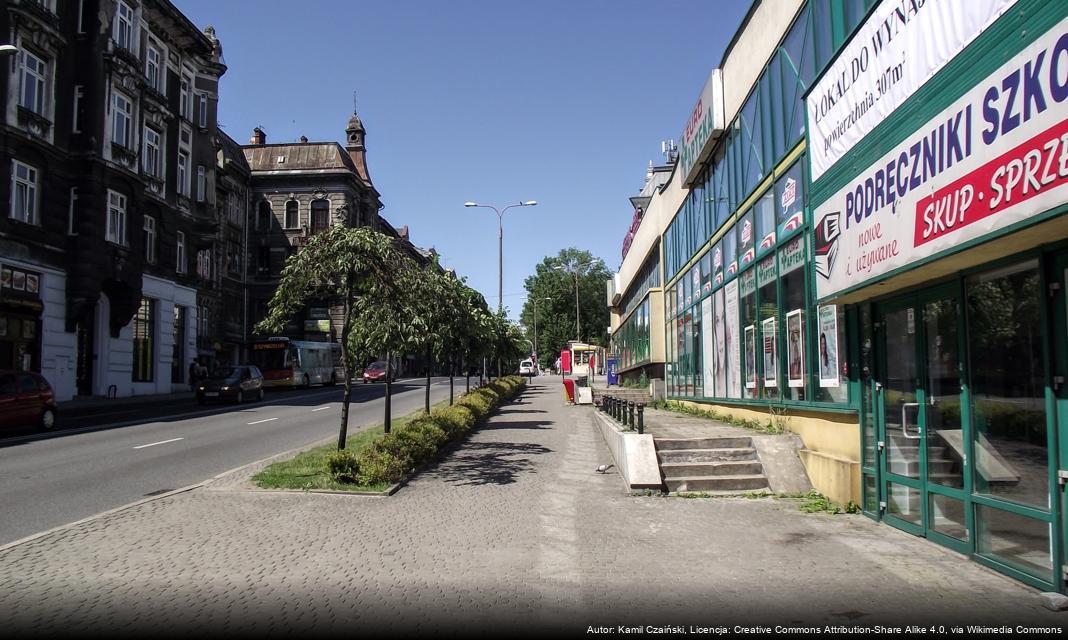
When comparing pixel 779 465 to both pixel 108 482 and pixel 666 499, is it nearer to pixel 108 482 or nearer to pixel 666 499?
pixel 666 499

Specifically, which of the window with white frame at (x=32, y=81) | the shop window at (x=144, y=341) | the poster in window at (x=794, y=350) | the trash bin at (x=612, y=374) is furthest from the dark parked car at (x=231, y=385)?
the poster in window at (x=794, y=350)

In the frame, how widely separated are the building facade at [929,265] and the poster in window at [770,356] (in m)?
0.06

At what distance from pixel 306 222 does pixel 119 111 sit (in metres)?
29.7

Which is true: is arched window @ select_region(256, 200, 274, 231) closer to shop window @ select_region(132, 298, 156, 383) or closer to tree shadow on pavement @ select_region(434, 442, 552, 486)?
shop window @ select_region(132, 298, 156, 383)

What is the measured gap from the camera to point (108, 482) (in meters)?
11.0

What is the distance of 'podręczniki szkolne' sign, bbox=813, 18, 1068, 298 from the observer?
4.84 meters

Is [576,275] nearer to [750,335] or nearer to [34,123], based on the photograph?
[34,123]

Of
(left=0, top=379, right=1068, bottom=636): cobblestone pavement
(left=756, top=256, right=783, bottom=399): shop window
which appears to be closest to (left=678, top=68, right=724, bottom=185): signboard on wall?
(left=756, top=256, right=783, bottom=399): shop window

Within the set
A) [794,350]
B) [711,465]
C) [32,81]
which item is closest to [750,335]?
[794,350]

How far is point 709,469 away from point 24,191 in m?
27.0


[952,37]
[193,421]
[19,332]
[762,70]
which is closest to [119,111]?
[19,332]

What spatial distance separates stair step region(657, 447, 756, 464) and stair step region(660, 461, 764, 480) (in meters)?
0.27

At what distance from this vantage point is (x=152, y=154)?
116ft

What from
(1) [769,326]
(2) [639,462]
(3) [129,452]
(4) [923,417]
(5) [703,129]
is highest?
(5) [703,129]
